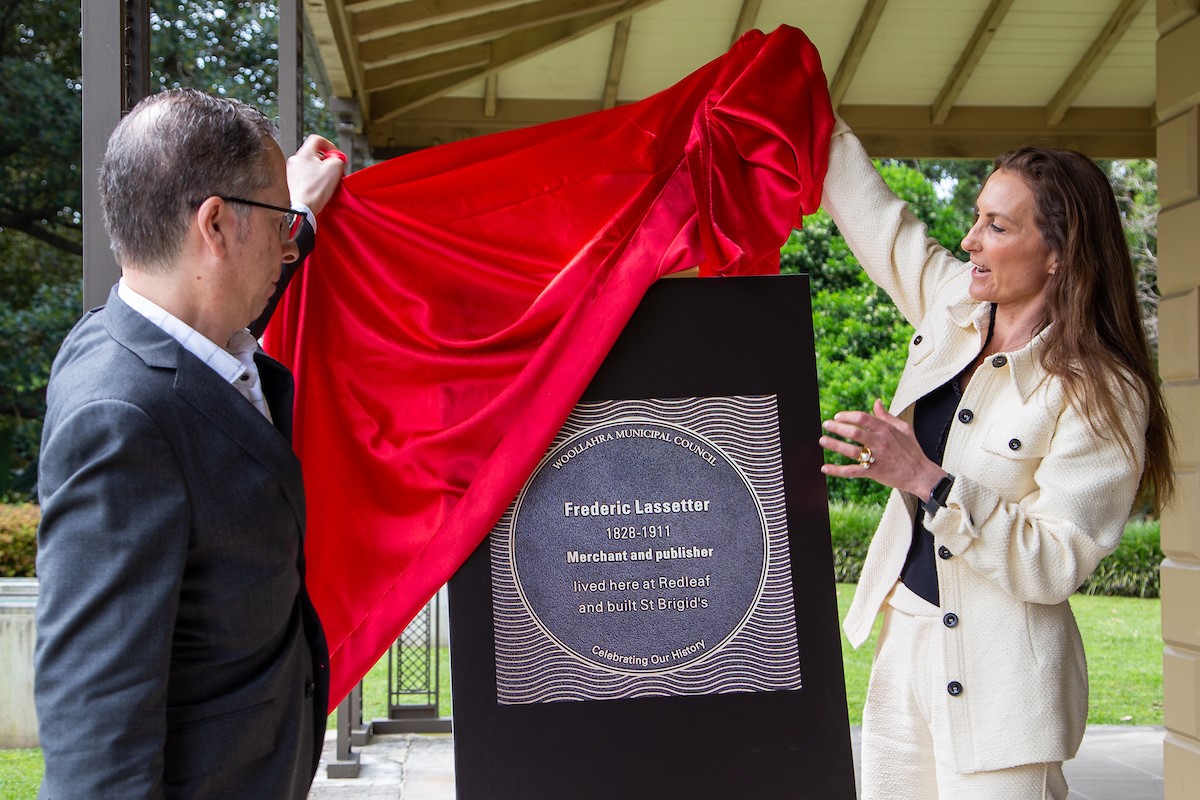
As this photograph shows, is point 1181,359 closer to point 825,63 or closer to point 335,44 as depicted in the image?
point 825,63

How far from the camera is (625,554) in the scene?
2.17 m

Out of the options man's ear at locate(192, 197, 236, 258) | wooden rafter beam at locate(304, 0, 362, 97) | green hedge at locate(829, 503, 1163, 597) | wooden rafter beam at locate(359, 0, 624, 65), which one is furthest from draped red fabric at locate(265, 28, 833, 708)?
green hedge at locate(829, 503, 1163, 597)

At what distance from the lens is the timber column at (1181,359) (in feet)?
13.2

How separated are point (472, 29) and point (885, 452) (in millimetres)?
4059

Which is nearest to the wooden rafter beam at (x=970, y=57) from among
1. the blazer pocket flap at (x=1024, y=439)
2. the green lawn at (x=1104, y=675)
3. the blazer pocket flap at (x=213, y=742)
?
the green lawn at (x=1104, y=675)

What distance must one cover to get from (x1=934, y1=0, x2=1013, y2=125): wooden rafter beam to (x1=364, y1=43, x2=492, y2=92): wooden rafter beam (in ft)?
7.88

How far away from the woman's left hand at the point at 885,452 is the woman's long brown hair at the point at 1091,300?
0.32 meters

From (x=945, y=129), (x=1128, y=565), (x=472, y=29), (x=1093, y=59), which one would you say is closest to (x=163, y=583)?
(x=472, y=29)

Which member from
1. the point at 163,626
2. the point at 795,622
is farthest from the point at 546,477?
the point at 163,626

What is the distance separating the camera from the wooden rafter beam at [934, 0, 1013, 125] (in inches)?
218

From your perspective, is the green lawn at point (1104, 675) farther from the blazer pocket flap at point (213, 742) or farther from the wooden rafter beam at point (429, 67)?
the blazer pocket flap at point (213, 742)

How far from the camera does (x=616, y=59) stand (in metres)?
6.06

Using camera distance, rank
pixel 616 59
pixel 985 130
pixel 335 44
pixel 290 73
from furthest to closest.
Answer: pixel 985 130 → pixel 616 59 → pixel 335 44 → pixel 290 73

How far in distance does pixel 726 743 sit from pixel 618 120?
1324 millimetres
